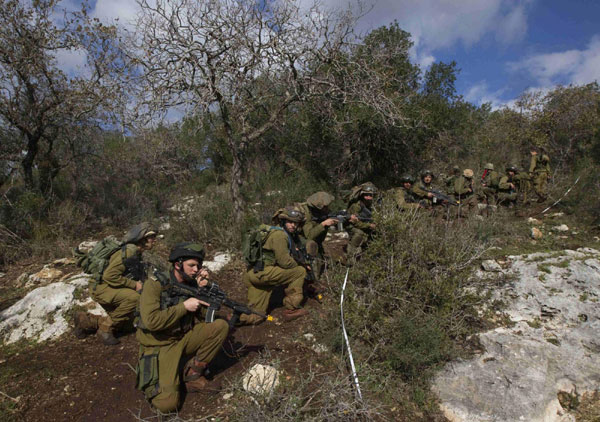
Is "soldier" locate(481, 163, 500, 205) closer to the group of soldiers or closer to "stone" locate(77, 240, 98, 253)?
the group of soldiers

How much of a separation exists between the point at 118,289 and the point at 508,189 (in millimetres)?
8449

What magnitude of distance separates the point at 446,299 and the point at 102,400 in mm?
3395

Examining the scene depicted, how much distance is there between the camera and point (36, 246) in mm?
6629

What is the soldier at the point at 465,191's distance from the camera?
25.2ft

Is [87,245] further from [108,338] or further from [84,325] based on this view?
[108,338]

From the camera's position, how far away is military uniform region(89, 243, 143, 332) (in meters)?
3.94

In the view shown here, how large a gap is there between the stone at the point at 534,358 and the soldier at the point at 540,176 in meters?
5.02

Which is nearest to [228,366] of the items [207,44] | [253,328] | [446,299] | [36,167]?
[253,328]

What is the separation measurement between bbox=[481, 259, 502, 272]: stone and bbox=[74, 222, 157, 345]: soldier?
4223 millimetres

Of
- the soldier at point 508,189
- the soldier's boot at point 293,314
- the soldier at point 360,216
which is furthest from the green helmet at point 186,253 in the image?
the soldier at point 508,189

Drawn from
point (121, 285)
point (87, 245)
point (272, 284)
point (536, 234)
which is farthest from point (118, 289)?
point (536, 234)

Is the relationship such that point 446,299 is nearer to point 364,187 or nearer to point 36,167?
point 364,187

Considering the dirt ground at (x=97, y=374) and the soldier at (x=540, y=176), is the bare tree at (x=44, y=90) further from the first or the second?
the soldier at (x=540, y=176)

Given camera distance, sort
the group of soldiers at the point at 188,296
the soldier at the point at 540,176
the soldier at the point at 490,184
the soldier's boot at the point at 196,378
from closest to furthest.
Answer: the group of soldiers at the point at 188,296 → the soldier's boot at the point at 196,378 → the soldier at the point at 490,184 → the soldier at the point at 540,176
